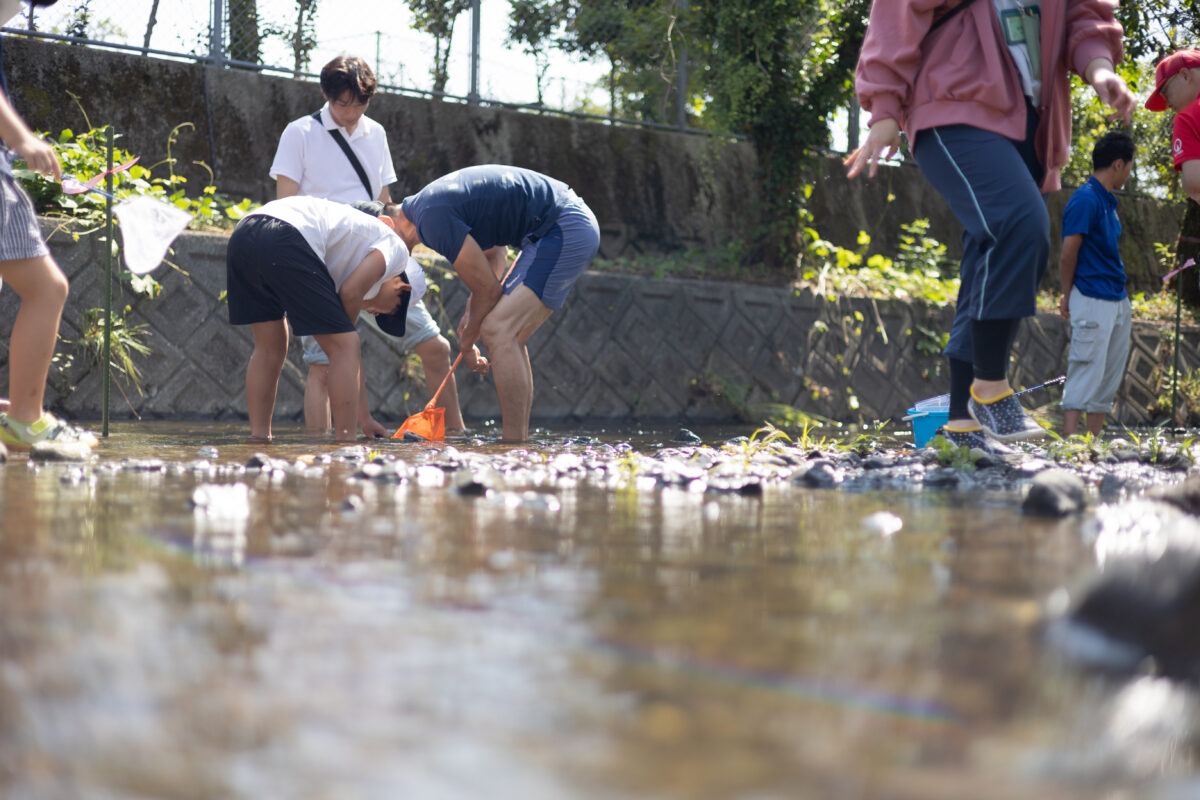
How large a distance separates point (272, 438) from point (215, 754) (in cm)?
396

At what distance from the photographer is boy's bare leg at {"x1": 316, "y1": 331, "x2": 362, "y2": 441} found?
13.9ft

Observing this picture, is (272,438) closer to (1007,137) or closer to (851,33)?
(1007,137)

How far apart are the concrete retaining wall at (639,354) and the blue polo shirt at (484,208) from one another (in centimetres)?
231

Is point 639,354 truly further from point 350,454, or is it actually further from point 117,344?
point 350,454

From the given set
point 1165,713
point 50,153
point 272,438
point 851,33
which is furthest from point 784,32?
point 1165,713

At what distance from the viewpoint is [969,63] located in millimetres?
3520

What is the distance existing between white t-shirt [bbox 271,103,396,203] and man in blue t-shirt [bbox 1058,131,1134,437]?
3.54 m

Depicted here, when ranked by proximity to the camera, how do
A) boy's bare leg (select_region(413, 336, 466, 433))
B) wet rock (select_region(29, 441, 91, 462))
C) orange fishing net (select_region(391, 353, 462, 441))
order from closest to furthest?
wet rock (select_region(29, 441, 91, 462)) < orange fishing net (select_region(391, 353, 462, 441)) < boy's bare leg (select_region(413, 336, 466, 433))

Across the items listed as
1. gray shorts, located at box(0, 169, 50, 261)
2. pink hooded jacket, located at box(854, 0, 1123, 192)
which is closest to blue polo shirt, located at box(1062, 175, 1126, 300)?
pink hooded jacket, located at box(854, 0, 1123, 192)

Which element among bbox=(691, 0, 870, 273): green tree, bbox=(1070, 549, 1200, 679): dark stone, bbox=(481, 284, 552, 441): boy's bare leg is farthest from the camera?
bbox=(691, 0, 870, 273): green tree

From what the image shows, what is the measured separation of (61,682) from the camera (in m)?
0.90

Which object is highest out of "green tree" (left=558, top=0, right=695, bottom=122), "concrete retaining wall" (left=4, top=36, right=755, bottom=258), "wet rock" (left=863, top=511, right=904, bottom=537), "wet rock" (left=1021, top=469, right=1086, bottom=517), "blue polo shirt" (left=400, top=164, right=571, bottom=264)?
"green tree" (left=558, top=0, right=695, bottom=122)

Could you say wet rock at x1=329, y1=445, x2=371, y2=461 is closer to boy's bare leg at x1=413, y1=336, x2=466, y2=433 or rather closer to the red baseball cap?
boy's bare leg at x1=413, y1=336, x2=466, y2=433

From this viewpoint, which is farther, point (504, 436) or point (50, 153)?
point (504, 436)
